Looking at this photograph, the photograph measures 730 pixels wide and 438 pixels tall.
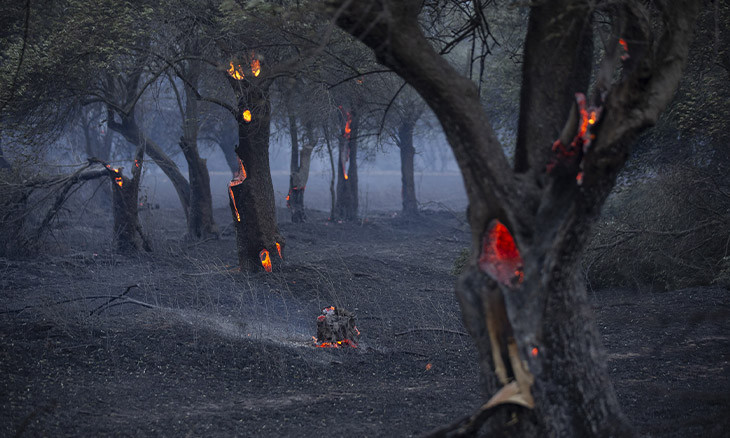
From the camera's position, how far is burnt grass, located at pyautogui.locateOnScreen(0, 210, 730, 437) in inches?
193

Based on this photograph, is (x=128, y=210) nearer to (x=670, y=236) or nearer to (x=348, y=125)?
(x=348, y=125)

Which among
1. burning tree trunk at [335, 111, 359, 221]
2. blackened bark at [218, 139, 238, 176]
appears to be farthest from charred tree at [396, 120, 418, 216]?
blackened bark at [218, 139, 238, 176]

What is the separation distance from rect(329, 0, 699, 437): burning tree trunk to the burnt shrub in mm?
5903

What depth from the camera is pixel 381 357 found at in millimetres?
6934

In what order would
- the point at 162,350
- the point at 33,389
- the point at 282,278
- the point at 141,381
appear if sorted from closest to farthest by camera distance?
the point at 33,389 < the point at 141,381 < the point at 162,350 < the point at 282,278

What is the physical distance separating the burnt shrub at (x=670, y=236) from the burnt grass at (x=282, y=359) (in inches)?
19.6

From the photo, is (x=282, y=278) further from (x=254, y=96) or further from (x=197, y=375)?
(x=197, y=375)

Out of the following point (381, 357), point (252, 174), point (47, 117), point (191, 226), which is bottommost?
point (381, 357)

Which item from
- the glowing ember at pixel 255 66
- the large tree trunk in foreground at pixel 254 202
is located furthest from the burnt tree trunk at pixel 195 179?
the glowing ember at pixel 255 66

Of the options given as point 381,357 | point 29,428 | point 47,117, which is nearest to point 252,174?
point 47,117

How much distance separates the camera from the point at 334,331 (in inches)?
283

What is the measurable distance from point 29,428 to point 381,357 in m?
3.74

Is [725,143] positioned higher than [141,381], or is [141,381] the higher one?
[725,143]

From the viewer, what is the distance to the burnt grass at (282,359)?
4891 mm
